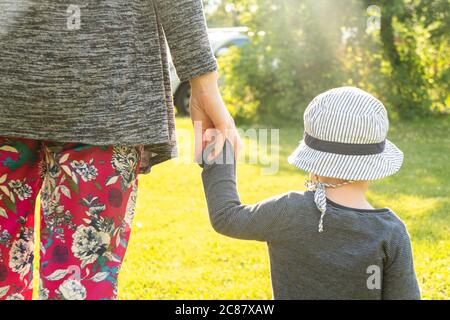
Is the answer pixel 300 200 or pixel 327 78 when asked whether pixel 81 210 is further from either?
pixel 327 78

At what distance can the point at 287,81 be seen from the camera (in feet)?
31.9

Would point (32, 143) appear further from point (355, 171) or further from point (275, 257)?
point (355, 171)

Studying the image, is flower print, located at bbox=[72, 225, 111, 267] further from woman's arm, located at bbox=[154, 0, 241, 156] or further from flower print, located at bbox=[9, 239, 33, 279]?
woman's arm, located at bbox=[154, 0, 241, 156]

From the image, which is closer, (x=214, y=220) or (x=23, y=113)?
(x=23, y=113)

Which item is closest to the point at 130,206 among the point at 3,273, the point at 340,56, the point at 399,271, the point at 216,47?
the point at 3,273

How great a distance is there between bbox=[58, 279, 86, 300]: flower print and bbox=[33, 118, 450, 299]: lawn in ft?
5.97

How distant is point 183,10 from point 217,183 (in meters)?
0.54

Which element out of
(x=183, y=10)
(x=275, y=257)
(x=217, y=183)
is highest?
(x=183, y=10)

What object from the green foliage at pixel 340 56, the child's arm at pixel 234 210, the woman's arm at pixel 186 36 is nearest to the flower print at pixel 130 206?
the child's arm at pixel 234 210

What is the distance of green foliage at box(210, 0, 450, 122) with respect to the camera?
31.4ft

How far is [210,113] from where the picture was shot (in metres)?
2.14

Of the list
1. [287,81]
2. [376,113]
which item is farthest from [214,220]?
[287,81]

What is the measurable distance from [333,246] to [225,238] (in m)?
2.79

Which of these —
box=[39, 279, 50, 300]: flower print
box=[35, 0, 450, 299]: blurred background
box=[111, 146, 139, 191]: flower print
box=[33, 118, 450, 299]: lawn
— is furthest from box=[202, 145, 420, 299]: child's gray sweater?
box=[35, 0, 450, 299]: blurred background
